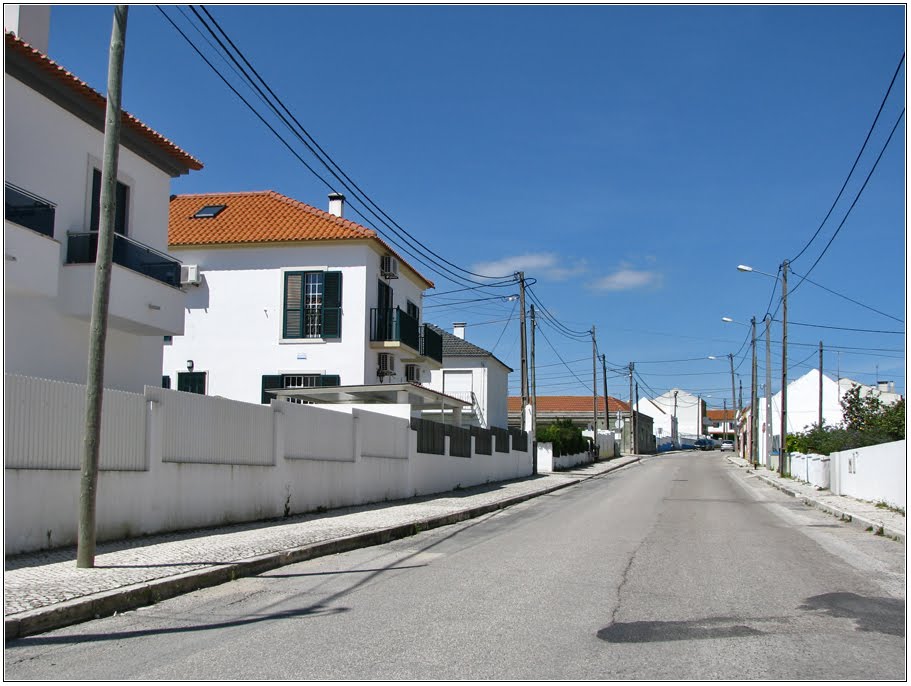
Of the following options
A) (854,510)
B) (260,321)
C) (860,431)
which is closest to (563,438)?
(860,431)

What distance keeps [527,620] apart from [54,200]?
11435mm

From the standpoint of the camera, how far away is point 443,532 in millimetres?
15586

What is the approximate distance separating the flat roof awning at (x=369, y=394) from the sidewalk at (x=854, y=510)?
10.3 meters

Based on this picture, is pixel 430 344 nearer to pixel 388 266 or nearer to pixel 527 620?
pixel 388 266

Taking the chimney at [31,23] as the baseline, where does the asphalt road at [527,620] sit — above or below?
below

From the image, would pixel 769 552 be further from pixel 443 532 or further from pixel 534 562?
pixel 443 532

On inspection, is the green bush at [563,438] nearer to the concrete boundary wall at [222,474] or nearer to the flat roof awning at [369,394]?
the flat roof awning at [369,394]

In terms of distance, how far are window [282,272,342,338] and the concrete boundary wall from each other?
5.95m

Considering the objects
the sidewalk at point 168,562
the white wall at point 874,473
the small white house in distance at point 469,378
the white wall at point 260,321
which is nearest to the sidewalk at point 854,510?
the white wall at point 874,473

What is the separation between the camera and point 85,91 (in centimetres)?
1483

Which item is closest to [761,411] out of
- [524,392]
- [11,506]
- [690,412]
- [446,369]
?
[446,369]

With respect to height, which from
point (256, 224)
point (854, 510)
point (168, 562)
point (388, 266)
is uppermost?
point (256, 224)

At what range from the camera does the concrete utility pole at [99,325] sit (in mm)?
9172

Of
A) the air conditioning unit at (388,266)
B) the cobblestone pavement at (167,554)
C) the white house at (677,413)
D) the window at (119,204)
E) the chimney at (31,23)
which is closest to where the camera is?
the cobblestone pavement at (167,554)
